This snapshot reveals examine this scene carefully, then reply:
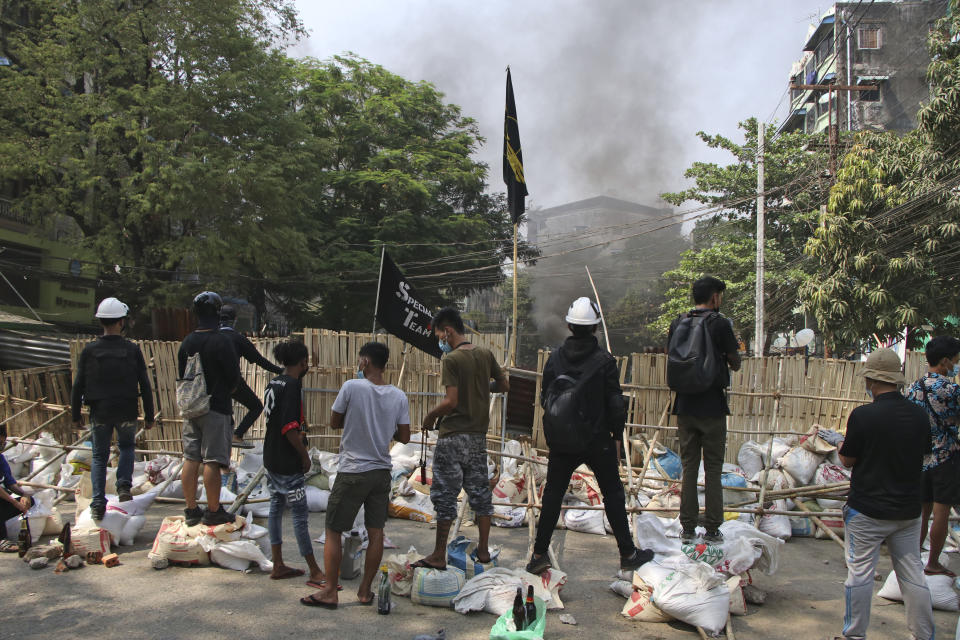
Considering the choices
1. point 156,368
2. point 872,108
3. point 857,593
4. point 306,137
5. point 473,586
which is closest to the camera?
point 857,593

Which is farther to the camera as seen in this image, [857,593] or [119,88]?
[119,88]

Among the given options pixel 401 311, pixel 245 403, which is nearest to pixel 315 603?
pixel 245 403

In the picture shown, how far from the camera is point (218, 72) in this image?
57.1ft

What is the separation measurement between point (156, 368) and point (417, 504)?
3881 millimetres

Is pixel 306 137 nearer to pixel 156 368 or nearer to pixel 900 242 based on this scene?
pixel 156 368

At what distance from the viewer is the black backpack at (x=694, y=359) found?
450 cm

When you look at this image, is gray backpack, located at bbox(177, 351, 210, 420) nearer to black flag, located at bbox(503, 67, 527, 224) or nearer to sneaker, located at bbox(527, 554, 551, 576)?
sneaker, located at bbox(527, 554, 551, 576)

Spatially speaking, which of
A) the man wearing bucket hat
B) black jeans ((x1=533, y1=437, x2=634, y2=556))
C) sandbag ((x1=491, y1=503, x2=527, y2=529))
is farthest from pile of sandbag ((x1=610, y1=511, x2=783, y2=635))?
sandbag ((x1=491, y1=503, x2=527, y2=529))

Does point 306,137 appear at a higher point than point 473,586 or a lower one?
higher

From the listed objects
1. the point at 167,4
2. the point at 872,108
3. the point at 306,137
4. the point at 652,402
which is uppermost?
the point at 872,108

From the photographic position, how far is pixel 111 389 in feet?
17.9

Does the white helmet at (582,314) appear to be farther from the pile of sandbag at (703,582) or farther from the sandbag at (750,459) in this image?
the sandbag at (750,459)

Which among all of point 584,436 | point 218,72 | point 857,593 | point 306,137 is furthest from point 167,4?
point 857,593

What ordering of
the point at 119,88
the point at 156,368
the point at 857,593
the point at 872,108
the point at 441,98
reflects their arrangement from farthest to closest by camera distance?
1. the point at 872,108
2. the point at 441,98
3. the point at 119,88
4. the point at 156,368
5. the point at 857,593
